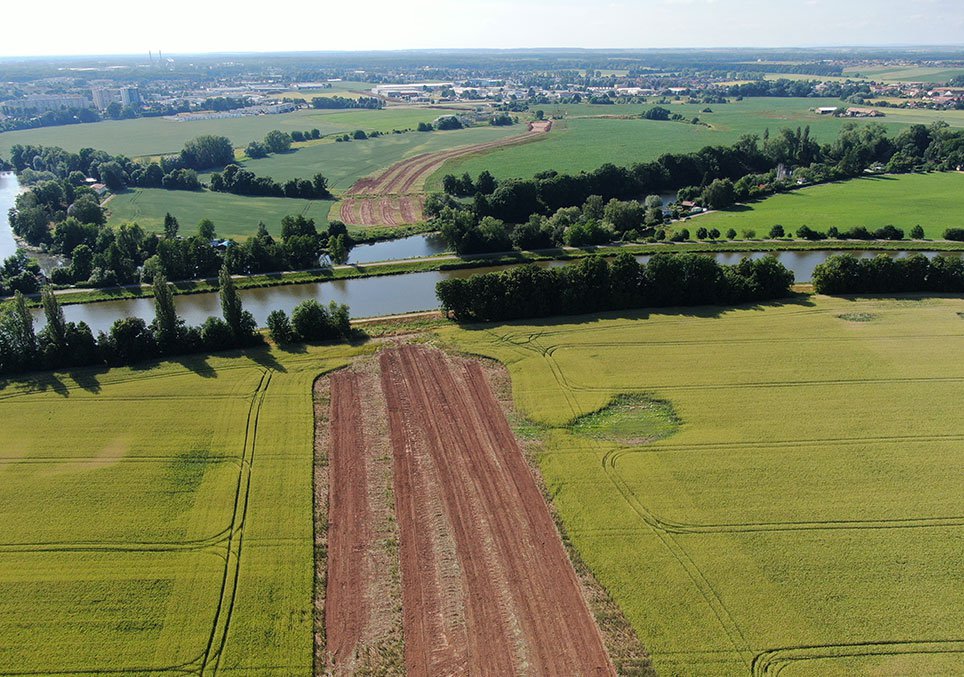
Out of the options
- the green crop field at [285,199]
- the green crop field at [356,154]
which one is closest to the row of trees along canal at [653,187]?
the green crop field at [285,199]

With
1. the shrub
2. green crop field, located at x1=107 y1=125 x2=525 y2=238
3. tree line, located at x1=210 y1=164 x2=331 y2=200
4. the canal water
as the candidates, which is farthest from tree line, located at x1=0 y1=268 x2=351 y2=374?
tree line, located at x1=210 y1=164 x2=331 y2=200

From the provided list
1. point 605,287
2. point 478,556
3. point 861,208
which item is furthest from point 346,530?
point 861,208

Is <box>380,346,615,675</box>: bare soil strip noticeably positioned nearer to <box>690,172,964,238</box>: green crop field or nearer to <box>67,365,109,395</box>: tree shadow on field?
<box>67,365,109,395</box>: tree shadow on field

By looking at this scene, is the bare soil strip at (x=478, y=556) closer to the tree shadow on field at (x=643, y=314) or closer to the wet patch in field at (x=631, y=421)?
the wet patch in field at (x=631, y=421)

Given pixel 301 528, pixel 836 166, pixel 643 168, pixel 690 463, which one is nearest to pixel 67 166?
pixel 643 168

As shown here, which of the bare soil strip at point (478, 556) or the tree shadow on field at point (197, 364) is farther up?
the tree shadow on field at point (197, 364)

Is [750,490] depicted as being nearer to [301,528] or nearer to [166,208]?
[301,528]

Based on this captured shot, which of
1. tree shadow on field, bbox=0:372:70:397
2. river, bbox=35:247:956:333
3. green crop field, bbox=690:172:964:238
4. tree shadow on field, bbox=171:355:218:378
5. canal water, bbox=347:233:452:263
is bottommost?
tree shadow on field, bbox=0:372:70:397
